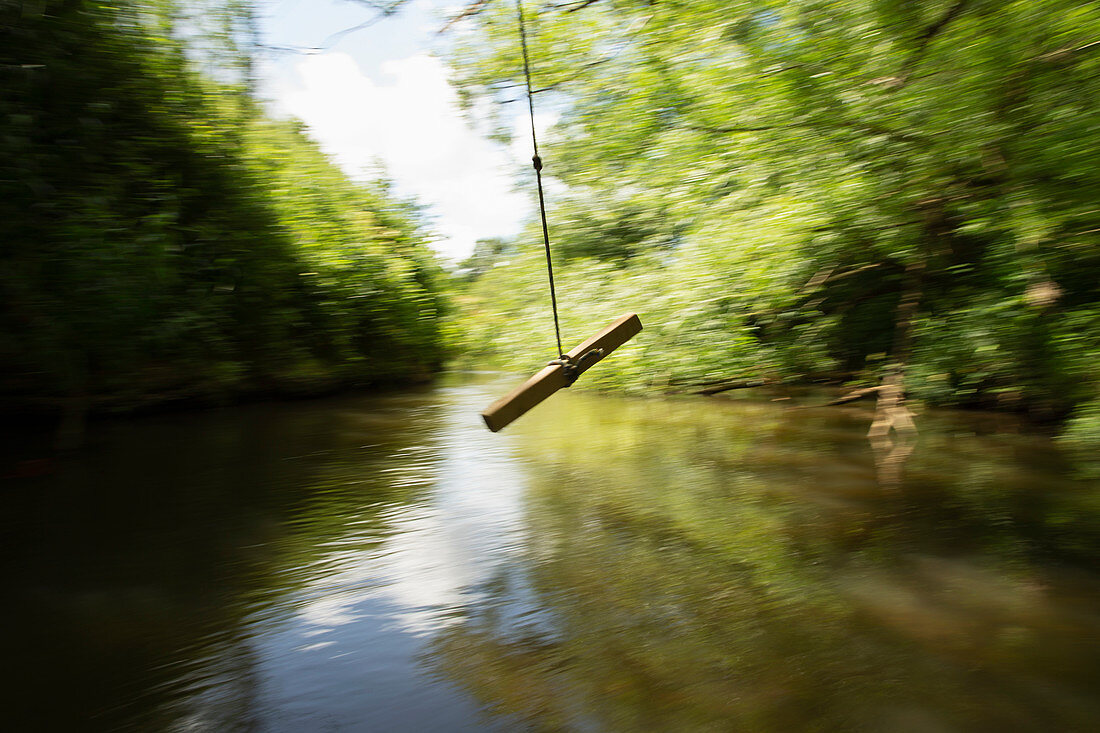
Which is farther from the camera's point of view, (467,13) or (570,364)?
(467,13)

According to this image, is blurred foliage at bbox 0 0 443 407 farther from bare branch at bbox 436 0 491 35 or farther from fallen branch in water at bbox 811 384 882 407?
fallen branch in water at bbox 811 384 882 407

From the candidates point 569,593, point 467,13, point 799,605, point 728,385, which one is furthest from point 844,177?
point 569,593

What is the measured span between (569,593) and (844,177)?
3.84 meters

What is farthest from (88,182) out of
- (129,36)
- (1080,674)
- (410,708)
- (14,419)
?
(1080,674)

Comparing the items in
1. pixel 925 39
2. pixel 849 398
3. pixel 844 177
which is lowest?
pixel 849 398

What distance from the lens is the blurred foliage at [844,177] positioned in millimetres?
4008

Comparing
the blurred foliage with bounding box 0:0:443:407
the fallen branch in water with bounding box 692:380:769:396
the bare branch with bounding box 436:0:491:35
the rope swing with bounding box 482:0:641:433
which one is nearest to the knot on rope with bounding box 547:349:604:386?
the rope swing with bounding box 482:0:641:433

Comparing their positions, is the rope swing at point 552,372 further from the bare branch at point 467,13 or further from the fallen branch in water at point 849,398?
the fallen branch in water at point 849,398

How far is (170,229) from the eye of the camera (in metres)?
7.16

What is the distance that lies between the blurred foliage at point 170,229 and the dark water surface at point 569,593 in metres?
1.58

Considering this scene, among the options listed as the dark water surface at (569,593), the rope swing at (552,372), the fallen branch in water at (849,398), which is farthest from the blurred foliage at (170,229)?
the fallen branch in water at (849,398)

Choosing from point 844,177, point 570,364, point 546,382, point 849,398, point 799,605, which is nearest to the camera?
point 799,605

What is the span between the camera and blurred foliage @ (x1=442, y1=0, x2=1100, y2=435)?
401 cm

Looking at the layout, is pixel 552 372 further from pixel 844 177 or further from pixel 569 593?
pixel 844 177
